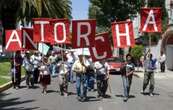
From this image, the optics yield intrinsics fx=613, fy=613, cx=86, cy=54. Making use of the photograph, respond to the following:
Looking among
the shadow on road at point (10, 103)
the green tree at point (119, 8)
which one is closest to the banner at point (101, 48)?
the shadow on road at point (10, 103)

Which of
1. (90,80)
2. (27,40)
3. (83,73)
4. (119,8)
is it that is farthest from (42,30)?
(119,8)

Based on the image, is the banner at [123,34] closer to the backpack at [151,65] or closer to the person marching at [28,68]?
the backpack at [151,65]

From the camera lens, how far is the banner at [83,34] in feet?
73.6

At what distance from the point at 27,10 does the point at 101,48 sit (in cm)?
2613

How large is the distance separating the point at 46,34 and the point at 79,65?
2994 millimetres

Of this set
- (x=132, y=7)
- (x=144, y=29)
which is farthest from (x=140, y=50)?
(x=144, y=29)

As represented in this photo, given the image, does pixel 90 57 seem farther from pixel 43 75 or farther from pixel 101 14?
pixel 101 14

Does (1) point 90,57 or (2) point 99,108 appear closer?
(2) point 99,108

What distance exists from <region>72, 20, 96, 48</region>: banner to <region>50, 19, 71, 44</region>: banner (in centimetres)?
127

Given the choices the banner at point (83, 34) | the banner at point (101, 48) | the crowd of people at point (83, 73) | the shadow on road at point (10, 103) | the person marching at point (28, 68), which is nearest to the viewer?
the shadow on road at point (10, 103)

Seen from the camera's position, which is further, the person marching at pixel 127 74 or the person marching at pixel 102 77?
the person marching at pixel 102 77

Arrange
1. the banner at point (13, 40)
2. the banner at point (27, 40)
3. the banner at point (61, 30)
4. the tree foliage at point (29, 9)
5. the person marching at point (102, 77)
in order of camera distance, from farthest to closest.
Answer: the tree foliage at point (29, 9) < the banner at point (13, 40) < the banner at point (27, 40) < the banner at point (61, 30) < the person marching at point (102, 77)

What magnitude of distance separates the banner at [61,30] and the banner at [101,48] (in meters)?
1.16

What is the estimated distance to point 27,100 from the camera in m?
21.7
